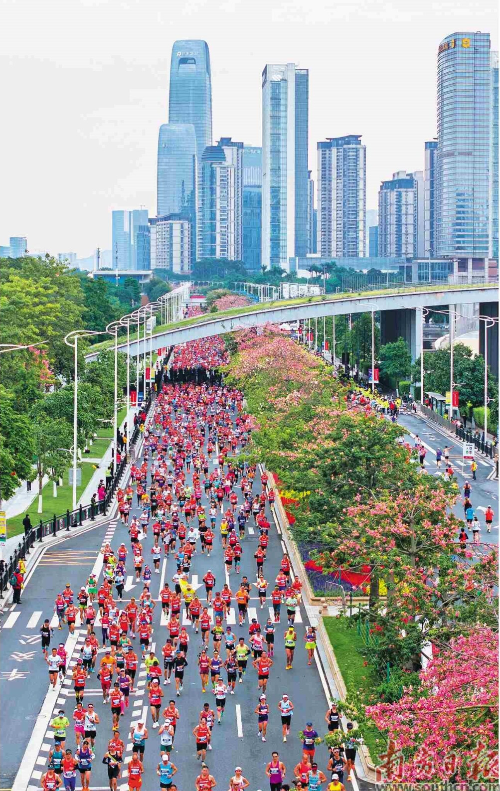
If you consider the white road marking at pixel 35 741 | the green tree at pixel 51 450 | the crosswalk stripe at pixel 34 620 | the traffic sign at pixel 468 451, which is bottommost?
the white road marking at pixel 35 741

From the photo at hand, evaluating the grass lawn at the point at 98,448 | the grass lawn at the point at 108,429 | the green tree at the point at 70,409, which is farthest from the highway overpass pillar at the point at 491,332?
the green tree at the point at 70,409

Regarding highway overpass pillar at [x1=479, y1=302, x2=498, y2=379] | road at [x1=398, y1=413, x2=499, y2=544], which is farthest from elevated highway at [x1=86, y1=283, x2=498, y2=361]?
road at [x1=398, y1=413, x2=499, y2=544]

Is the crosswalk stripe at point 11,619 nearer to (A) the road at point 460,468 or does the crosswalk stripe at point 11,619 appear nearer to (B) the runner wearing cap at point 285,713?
(B) the runner wearing cap at point 285,713

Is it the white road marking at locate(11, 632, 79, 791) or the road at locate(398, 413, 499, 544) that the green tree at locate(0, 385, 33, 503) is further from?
the white road marking at locate(11, 632, 79, 791)

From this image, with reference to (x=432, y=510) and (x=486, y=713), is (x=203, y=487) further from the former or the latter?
(x=486, y=713)

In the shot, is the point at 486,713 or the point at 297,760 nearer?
the point at 486,713

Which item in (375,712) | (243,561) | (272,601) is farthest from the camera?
(243,561)

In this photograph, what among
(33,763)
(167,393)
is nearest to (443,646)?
(33,763)
